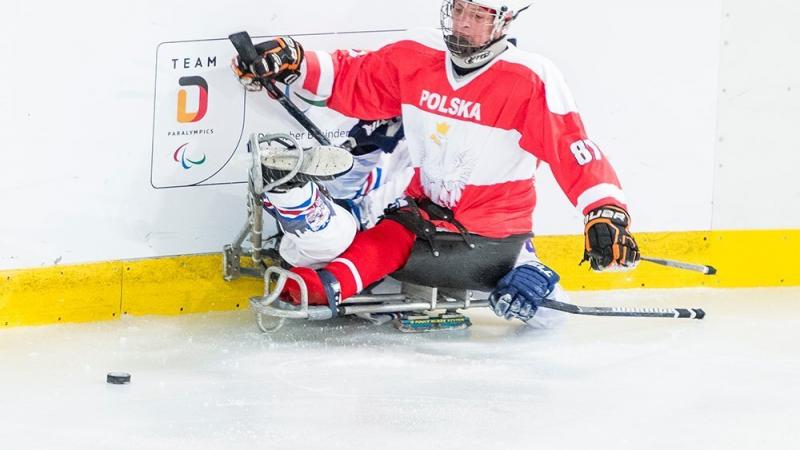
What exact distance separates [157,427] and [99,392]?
15.1 inches

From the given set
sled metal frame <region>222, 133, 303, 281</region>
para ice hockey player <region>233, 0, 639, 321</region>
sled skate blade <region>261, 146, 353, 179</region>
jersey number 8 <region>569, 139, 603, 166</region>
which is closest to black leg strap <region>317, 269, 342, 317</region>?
para ice hockey player <region>233, 0, 639, 321</region>

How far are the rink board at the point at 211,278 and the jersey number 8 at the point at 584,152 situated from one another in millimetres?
1081

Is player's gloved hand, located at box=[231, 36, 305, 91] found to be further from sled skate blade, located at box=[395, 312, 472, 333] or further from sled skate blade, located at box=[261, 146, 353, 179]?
sled skate blade, located at box=[395, 312, 472, 333]

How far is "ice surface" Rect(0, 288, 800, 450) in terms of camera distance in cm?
404

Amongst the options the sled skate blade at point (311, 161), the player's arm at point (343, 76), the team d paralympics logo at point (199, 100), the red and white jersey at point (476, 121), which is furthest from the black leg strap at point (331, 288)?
the team d paralympics logo at point (199, 100)

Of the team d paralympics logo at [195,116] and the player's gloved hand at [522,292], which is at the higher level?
the team d paralympics logo at [195,116]

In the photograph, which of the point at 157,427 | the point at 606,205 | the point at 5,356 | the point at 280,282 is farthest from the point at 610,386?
the point at 5,356

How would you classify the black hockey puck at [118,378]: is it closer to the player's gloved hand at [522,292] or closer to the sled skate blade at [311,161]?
the sled skate blade at [311,161]

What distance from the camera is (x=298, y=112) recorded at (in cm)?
531

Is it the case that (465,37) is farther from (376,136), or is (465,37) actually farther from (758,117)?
(758,117)

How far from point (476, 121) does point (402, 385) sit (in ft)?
3.34

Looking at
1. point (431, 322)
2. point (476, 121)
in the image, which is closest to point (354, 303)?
point (431, 322)

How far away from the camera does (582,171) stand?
4895mm

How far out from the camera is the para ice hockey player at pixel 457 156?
16.0 ft
